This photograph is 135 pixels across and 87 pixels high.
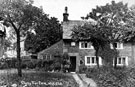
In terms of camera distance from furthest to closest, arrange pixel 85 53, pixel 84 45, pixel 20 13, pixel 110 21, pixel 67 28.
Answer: pixel 67 28, pixel 84 45, pixel 85 53, pixel 110 21, pixel 20 13

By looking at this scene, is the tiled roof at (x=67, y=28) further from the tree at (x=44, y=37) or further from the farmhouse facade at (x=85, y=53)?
the tree at (x=44, y=37)

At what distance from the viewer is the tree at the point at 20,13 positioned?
711 inches

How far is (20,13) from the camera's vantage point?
18.9 m

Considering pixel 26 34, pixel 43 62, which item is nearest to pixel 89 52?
pixel 43 62

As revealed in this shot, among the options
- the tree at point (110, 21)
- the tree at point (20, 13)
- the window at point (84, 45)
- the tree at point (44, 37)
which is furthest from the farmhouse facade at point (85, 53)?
the tree at point (44, 37)

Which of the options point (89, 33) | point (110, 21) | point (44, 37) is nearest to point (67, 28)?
point (89, 33)

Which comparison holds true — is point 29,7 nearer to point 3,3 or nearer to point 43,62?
point 3,3

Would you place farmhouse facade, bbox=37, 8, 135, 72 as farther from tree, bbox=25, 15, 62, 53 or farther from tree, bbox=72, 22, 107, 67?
tree, bbox=25, 15, 62, 53

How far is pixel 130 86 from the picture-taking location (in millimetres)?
12852

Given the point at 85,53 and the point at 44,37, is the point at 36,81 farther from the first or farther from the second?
the point at 44,37

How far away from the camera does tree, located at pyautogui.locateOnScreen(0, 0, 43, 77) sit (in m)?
18.0

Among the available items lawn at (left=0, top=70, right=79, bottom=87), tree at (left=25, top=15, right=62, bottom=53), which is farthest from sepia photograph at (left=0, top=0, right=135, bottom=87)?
tree at (left=25, top=15, right=62, bottom=53)

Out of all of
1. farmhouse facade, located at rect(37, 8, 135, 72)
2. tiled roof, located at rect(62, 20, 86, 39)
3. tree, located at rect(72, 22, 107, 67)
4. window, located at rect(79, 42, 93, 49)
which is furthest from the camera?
window, located at rect(79, 42, 93, 49)

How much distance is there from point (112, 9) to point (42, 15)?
9.74 meters
